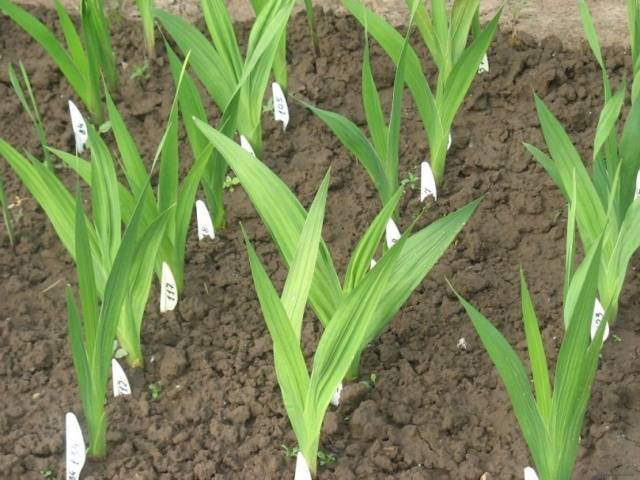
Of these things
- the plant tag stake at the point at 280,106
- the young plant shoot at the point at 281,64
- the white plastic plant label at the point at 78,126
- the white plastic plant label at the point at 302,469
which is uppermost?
the white plastic plant label at the point at 78,126

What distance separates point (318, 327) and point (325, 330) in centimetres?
47

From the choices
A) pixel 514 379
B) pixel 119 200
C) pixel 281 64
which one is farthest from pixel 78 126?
pixel 514 379

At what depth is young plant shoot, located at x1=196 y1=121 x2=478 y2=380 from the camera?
181 centimetres

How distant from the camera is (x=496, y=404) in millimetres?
1966

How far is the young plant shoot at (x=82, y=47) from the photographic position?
2.35 meters

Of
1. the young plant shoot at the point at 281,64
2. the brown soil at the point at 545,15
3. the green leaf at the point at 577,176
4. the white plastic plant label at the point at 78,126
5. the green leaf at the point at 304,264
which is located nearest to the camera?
the green leaf at the point at 304,264

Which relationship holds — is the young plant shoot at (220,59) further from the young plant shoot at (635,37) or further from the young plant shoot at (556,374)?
the young plant shoot at (556,374)

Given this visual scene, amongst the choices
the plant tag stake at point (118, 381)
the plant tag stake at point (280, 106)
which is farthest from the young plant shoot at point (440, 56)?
the plant tag stake at point (118, 381)

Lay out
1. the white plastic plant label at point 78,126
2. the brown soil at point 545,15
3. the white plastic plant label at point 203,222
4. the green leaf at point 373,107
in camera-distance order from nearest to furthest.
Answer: the green leaf at point 373,107 < the white plastic plant label at point 203,222 < the white plastic plant label at point 78,126 < the brown soil at point 545,15

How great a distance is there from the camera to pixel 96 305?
1.73 m

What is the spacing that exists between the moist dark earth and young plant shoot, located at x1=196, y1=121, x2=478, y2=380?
21cm

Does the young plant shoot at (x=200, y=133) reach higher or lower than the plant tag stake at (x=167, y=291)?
higher

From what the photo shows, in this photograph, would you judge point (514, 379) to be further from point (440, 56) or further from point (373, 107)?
point (440, 56)

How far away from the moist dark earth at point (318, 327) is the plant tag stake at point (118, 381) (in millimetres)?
19
